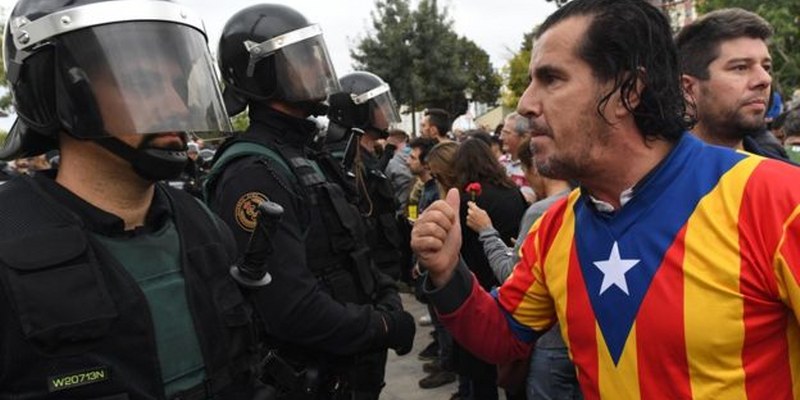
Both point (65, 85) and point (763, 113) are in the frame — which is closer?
point (65, 85)

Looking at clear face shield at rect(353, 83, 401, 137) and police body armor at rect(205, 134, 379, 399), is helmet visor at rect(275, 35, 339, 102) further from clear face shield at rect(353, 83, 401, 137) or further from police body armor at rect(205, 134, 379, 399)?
clear face shield at rect(353, 83, 401, 137)

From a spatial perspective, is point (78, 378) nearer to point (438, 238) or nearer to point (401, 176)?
point (438, 238)

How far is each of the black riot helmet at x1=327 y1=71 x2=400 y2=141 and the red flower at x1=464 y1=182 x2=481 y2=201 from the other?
97cm

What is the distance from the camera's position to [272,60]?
2807mm

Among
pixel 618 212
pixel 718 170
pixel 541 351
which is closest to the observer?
pixel 718 170

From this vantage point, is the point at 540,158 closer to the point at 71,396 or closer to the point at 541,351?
the point at 71,396

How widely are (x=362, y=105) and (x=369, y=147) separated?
0.45 m

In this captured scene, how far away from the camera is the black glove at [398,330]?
2621 mm

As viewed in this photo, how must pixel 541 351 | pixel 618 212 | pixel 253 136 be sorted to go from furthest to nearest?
pixel 541 351, pixel 253 136, pixel 618 212

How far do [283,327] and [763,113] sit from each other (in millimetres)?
1979

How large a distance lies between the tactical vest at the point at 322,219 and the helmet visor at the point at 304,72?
0.25 metres

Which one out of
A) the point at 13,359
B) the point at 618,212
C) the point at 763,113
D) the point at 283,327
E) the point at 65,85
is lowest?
the point at 283,327

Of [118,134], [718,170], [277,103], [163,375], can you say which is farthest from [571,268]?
[277,103]

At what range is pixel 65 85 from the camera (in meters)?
1.60
